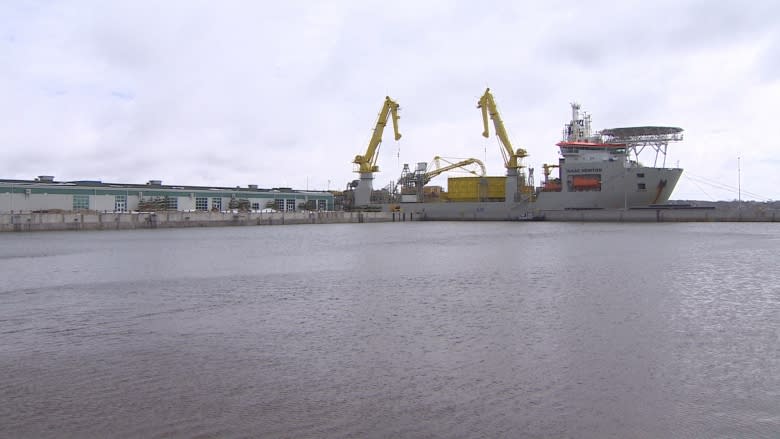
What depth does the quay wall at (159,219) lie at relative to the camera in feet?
149

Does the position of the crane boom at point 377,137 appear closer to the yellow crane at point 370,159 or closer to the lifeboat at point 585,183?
the yellow crane at point 370,159

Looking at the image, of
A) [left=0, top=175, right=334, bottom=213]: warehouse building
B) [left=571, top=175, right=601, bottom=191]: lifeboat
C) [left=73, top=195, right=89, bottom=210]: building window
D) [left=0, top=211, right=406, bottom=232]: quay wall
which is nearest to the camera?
[left=0, top=211, right=406, bottom=232]: quay wall

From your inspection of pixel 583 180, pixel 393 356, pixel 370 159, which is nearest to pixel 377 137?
pixel 370 159

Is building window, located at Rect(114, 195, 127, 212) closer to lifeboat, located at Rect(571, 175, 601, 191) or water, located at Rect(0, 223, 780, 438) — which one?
lifeboat, located at Rect(571, 175, 601, 191)

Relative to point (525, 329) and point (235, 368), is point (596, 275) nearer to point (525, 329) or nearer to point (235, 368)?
point (525, 329)

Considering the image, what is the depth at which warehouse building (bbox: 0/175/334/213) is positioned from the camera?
194 ft

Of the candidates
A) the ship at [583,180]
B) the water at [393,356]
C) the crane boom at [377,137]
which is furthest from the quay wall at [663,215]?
the water at [393,356]

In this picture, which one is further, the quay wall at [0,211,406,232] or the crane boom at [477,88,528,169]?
the crane boom at [477,88,528,169]

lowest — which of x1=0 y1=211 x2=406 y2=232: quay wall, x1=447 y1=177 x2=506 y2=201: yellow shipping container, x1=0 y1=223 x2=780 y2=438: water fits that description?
x1=0 y1=223 x2=780 y2=438: water

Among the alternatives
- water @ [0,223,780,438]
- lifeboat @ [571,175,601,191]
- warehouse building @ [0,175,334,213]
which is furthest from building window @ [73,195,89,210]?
water @ [0,223,780,438]

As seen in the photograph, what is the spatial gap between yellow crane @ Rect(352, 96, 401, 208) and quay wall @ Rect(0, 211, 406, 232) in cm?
373

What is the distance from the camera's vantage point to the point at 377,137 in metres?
69.2

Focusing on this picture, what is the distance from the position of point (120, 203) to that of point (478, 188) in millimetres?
40631

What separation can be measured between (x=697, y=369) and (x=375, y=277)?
10.2 meters
